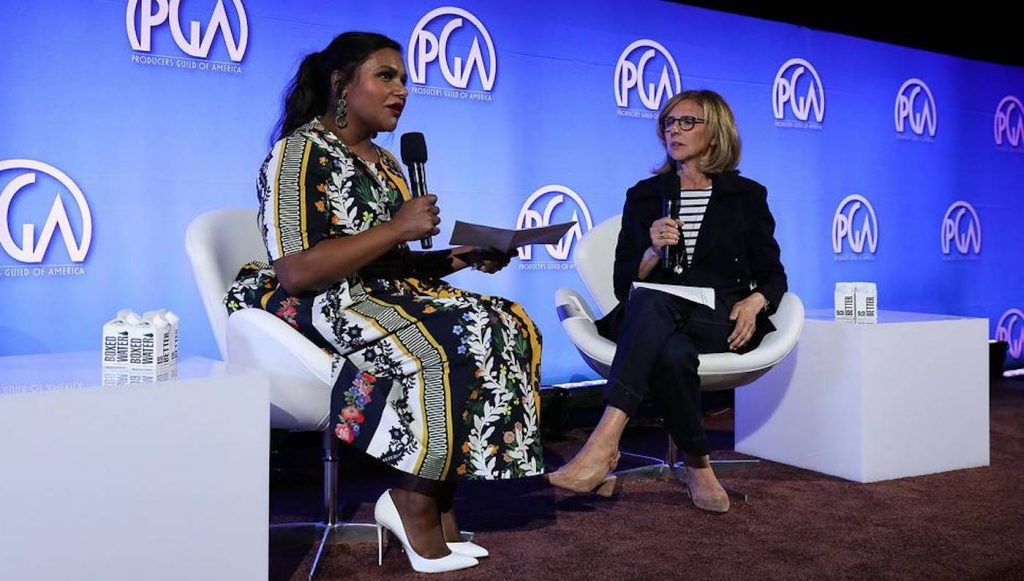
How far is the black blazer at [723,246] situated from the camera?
3.18 m

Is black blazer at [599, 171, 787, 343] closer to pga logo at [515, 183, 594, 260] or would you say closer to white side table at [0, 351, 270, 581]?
pga logo at [515, 183, 594, 260]

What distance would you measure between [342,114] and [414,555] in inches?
41.0

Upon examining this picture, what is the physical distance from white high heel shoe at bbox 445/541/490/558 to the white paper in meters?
0.95

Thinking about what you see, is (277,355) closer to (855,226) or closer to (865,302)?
(865,302)

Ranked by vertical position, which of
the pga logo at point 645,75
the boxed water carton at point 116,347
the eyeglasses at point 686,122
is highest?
the pga logo at point 645,75

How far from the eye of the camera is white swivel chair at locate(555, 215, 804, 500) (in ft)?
9.78

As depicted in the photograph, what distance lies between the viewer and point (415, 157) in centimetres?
236

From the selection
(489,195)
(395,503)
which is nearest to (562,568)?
(395,503)

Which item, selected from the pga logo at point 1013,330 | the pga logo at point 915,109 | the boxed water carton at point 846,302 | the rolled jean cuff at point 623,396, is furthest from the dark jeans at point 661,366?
the pga logo at point 1013,330

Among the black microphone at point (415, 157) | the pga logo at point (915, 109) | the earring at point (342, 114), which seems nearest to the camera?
the black microphone at point (415, 157)

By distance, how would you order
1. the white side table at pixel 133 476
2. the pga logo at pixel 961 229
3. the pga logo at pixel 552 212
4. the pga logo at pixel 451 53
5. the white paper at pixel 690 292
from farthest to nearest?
the pga logo at pixel 961 229 < the pga logo at pixel 552 212 < the pga logo at pixel 451 53 < the white paper at pixel 690 292 < the white side table at pixel 133 476

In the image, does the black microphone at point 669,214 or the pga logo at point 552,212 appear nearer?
the black microphone at point 669,214

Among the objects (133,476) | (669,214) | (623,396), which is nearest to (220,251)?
(133,476)

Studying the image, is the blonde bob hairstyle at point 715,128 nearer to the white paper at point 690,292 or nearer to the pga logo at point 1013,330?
the white paper at point 690,292
